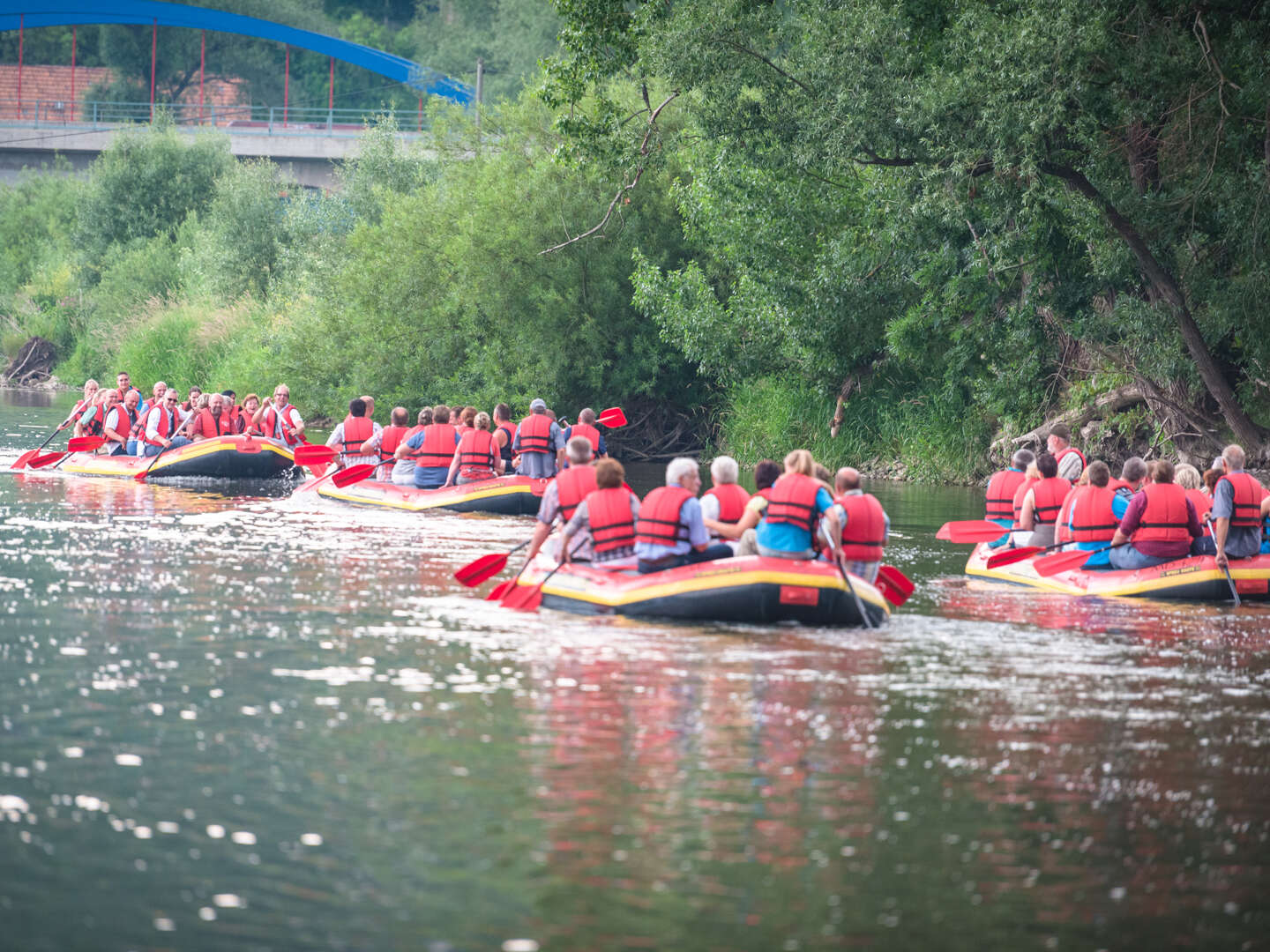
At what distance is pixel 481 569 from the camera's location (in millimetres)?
12531

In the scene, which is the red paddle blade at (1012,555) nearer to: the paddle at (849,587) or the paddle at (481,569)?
the paddle at (849,587)

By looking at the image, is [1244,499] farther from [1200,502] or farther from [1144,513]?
[1200,502]

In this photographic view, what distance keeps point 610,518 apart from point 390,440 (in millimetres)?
9627

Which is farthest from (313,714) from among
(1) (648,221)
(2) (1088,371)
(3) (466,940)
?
(1) (648,221)

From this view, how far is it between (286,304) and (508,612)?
96.3 feet

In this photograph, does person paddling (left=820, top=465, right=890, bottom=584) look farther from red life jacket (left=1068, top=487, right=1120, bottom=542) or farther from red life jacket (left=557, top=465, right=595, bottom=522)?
red life jacket (left=1068, top=487, right=1120, bottom=542)

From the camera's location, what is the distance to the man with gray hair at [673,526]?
11234mm

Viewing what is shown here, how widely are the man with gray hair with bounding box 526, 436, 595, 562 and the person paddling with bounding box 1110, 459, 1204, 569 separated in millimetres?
4443

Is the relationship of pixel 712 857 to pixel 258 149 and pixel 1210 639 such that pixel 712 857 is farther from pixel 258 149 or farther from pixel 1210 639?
pixel 258 149

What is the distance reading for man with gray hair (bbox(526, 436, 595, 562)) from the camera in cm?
1186

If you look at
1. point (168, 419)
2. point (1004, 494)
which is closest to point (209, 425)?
point (168, 419)

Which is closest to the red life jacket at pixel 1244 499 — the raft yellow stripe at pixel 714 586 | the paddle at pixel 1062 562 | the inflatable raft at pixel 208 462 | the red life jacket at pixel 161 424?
the paddle at pixel 1062 562

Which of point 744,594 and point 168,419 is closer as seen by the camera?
point 744,594

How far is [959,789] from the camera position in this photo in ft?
23.0
